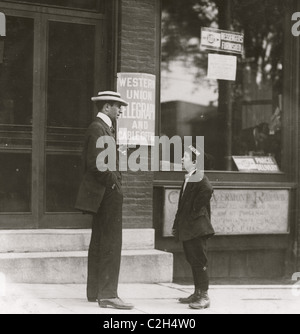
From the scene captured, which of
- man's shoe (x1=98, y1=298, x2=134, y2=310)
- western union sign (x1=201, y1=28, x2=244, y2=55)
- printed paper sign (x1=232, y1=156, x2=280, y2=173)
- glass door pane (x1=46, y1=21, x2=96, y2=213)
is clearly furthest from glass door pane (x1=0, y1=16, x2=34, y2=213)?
printed paper sign (x1=232, y1=156, x2=280, y2=173)

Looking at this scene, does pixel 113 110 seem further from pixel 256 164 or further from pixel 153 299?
pixel 256 164

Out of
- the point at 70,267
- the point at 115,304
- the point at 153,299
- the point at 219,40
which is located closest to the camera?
the point at 115,304

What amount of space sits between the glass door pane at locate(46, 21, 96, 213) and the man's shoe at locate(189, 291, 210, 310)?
2.50 metres

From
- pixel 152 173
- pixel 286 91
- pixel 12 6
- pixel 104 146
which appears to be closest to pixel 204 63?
pixel 286 91

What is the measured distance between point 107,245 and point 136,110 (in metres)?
2.63

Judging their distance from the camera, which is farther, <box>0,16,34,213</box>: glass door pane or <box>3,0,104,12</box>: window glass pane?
<box>3,0,104,12</box>: window glass pane

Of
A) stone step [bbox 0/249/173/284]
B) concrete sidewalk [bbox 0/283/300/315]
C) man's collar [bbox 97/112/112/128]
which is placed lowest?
concrete sidewalk [bbox 0/283/300/315]

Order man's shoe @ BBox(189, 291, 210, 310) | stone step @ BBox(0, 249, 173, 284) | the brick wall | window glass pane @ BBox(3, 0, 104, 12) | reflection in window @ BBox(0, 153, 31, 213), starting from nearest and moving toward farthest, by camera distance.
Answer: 1. man's shoe @ BBox(189, 291, 210, 310)
2. stone step @ BBox(0, 249, 173, 284)
3. reflection in window @ BBox(0, 153, 31, 213)
4. window glass pane @ BBox(3, 0, 104, 12)
5. the brick wall

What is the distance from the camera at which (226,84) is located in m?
10.9

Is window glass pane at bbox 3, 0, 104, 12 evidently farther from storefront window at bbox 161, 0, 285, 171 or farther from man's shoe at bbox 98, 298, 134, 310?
man's shoe at bbox 98, 298, 134, 310

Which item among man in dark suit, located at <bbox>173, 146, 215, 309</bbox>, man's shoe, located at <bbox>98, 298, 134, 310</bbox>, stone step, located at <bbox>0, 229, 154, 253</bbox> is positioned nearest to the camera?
man's shoe, located at <bbox>98, 298, 134, 310</bbox>

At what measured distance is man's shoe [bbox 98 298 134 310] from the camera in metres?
7.29

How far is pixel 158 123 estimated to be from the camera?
10023 millimetres

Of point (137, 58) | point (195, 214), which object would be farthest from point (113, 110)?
point (137, 58)
